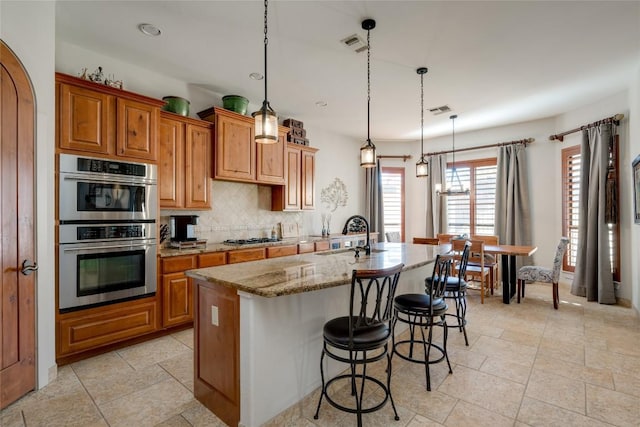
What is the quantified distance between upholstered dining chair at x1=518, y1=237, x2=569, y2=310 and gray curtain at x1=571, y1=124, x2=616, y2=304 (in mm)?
565

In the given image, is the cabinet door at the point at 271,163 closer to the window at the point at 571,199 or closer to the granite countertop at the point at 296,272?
the granite countertop at the point at 296,272

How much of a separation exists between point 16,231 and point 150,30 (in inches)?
78.6

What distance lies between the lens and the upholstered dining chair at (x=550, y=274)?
4.20m

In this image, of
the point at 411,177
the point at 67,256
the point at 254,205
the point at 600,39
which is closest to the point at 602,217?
the point at 600,39

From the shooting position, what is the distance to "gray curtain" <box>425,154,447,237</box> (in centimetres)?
666

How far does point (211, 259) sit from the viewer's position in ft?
11.7

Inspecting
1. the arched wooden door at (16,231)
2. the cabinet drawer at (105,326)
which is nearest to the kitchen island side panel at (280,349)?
the arched wooden door at (16,231)

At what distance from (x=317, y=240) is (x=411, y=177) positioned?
3319 mm

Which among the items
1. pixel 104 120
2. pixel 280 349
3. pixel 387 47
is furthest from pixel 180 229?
pixel 387 47

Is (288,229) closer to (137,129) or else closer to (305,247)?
(305,247)

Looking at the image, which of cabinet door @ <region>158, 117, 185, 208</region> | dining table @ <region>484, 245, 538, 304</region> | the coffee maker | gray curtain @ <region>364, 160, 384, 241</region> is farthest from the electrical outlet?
gray curtain @ <region>364, 160, 384, 241</region>

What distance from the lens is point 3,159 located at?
205 centimetres

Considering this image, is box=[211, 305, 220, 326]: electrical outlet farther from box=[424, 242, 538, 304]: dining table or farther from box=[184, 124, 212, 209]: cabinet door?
box=[424, 242, 538, 304]: dining table

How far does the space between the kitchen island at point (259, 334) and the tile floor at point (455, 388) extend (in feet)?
0.52
